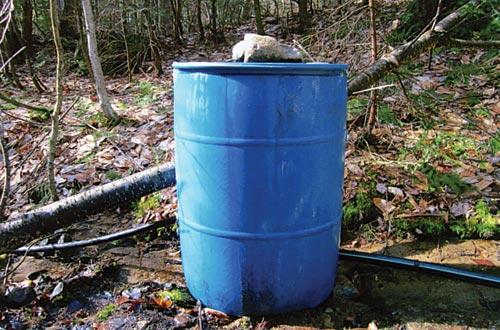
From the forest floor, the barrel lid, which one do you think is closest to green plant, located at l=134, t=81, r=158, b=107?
the forest floor

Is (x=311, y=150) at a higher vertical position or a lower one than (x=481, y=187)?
higher

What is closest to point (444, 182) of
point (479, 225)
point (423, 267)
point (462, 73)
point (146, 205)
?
point (479, 225)

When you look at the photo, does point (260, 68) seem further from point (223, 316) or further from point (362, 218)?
point (362, 218)

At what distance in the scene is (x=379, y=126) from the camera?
315cm

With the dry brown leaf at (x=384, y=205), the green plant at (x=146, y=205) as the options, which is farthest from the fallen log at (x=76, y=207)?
the dry brown leaf at (x=384, y=205)

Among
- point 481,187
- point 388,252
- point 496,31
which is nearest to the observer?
point 388,252

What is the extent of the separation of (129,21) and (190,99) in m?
4.69

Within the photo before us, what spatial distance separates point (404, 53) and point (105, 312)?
2.09 meters

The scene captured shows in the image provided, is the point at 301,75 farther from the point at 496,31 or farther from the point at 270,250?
the point at 496,31

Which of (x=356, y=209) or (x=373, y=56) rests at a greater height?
(x=373, y=56)

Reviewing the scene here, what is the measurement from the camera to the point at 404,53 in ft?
8.54

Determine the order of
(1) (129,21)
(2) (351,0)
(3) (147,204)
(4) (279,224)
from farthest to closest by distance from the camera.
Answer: (1) (129,21), (2) (351,0), (3) (147,204), (4) (279,224)

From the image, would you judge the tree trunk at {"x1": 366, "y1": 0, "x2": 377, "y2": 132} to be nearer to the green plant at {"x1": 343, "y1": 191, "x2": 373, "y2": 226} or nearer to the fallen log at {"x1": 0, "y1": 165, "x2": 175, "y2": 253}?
the green plant at {"x1": 343, "y1": 191, "x2": 373, "y2": 226}

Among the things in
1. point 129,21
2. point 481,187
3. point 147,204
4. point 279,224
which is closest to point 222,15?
point 129,21
